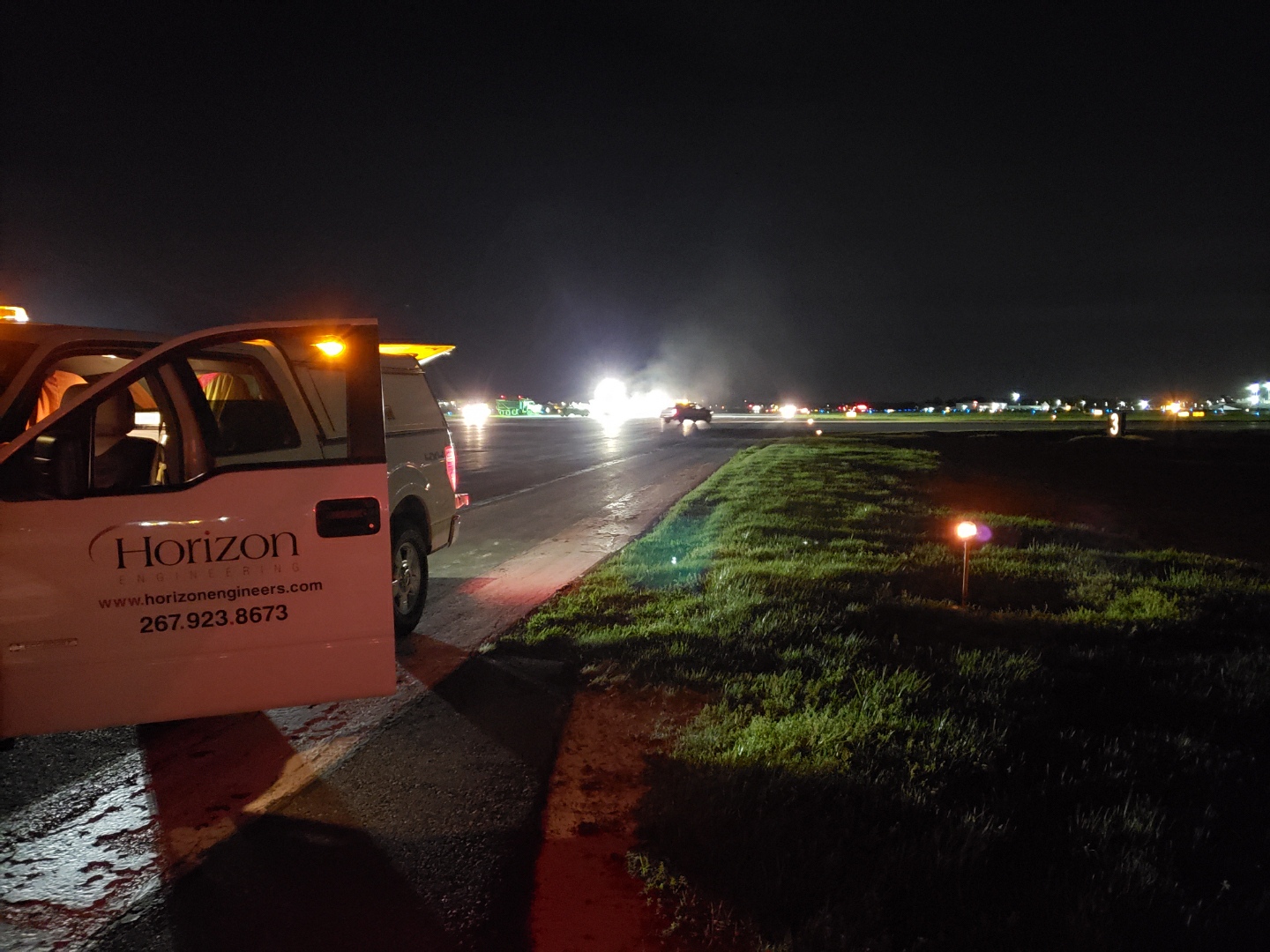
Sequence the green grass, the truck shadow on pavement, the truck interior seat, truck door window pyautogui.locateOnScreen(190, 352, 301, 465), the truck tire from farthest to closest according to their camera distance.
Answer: the truck tire < truck door window pyautogui.locateOnScreen(190, 352, 301, 465) < the truck interior seat < the green grass < the truck shadow on pavement

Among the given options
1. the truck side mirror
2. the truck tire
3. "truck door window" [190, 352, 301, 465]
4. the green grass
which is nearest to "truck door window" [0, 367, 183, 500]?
the truck side mirror

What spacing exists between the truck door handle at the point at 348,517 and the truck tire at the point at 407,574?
2149mm

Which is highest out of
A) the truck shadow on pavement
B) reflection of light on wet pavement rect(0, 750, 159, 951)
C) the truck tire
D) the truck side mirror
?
the truck side mirror

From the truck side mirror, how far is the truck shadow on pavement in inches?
58.5

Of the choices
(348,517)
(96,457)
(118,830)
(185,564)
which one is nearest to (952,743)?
(348,517)

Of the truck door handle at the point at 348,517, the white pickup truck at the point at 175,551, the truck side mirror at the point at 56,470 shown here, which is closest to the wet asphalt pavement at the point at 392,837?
the white pickup truck at the point at 175,551

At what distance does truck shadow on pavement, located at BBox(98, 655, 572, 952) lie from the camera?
264cm

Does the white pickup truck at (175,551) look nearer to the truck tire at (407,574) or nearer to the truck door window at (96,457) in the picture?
the truck door window at (96,457)

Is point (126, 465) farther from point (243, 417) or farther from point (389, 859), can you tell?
point (389, 859)

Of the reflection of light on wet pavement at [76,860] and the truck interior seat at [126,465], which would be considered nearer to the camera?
the reflection of light on wet pavement at [76,860]

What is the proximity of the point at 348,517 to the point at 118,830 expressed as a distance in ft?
5.32

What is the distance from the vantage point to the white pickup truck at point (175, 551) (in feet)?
10.4

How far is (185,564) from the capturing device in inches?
131

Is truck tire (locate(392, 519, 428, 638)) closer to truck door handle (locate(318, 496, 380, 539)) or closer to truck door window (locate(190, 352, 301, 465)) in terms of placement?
truck door window (locate(190, 352, 301, 465))
